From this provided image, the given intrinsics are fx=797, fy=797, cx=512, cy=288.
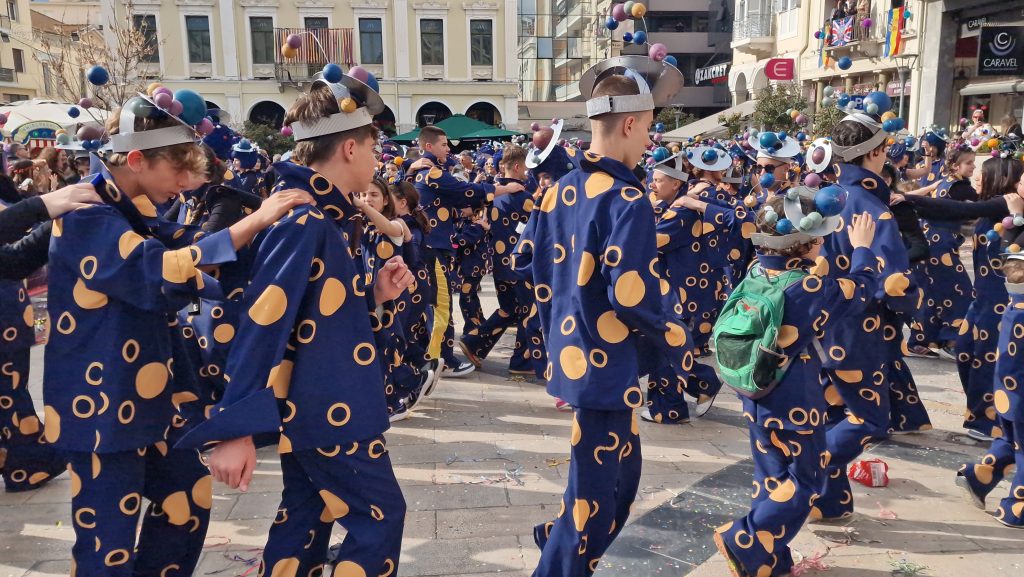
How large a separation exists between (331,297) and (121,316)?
73cm

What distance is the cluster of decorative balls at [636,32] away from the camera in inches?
122

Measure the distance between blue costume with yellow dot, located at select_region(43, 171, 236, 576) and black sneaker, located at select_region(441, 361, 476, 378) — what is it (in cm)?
444

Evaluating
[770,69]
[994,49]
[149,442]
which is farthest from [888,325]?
[770,69]

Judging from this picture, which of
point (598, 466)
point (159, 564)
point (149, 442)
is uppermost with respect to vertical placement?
point (149, 442)

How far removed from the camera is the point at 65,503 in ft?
14.2

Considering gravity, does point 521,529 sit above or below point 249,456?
below

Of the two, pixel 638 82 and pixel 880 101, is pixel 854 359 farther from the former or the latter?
pixel 638 82

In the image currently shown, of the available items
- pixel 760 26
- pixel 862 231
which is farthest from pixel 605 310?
pixel 760 26

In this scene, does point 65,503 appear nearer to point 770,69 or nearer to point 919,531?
point 919,531

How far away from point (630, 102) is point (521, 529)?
2.17 metres

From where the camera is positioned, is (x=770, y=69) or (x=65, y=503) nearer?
(x=65, y=503)

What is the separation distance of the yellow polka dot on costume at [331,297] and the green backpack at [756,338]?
5.58 feet

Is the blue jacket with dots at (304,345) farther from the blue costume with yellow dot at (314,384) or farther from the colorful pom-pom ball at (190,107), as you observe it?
the colorful pom-pom ball at (190,107)

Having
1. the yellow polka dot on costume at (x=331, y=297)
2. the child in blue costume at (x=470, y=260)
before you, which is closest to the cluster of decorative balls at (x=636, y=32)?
the yellow polka dot on costume at (x=331, y=297)
